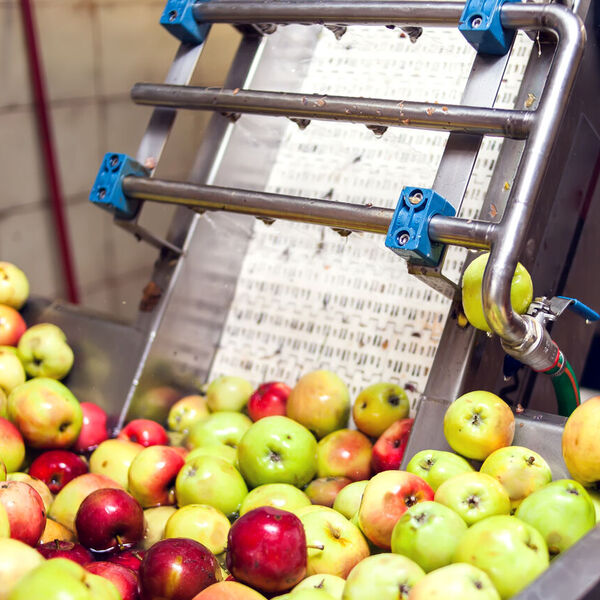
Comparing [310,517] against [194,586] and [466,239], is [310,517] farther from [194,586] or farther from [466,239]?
[466,239]

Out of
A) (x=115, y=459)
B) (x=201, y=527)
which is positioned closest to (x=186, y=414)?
(x=115, y=459)

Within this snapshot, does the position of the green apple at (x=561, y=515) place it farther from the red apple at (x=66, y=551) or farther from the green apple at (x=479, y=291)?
the red apple at (x=66, y=551)

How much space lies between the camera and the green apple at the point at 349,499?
118 cm

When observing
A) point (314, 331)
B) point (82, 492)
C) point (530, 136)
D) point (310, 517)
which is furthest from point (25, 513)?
point (530, 136)

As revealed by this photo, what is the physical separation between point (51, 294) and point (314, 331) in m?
1.58

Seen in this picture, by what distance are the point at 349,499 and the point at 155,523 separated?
332 mm

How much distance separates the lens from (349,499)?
46.9 inches

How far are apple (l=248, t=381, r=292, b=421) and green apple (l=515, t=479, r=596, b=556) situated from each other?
596 millimetres

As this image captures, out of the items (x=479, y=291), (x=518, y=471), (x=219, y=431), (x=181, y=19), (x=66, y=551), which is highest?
(x=181, y=19)

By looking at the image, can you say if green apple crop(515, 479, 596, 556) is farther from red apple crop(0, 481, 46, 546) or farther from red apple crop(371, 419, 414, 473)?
red apple crop(0, 481, 46, 546)

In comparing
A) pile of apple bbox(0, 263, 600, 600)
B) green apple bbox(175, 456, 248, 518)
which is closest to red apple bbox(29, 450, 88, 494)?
pile of apple bbox(0, 263, 600, 600)

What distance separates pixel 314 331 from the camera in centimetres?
159

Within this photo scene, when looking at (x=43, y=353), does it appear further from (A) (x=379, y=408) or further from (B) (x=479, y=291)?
(B) (x=479, y=291)

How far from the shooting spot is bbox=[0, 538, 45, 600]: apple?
0.86 m
